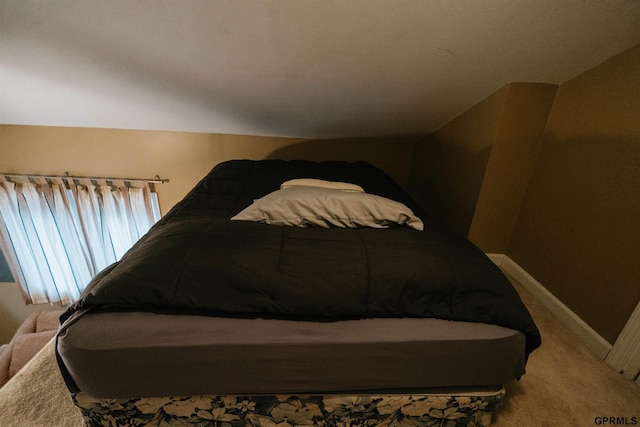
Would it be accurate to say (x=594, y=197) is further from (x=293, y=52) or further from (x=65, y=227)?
(x=65, y=227)

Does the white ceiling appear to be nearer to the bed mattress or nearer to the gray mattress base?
the bed mattress

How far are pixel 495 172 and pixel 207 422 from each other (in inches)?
84.3

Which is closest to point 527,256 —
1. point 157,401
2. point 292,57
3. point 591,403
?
point 591,403

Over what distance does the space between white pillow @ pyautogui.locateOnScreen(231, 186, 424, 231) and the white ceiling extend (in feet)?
2.78

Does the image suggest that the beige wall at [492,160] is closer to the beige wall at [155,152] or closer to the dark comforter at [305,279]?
the beige wall at [155,152]

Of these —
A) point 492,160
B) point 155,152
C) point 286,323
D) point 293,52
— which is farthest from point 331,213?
point 155,152

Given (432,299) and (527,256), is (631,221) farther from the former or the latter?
(432,299)

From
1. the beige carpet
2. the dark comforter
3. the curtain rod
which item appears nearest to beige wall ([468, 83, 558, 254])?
the beige carpet

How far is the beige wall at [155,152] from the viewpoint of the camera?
2461mm

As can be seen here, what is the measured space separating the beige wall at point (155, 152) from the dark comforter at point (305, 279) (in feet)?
6.34

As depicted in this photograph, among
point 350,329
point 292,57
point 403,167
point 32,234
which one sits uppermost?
point 292,57

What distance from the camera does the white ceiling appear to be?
110 cm

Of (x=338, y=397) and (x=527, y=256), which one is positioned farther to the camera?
(x=527, y=256)

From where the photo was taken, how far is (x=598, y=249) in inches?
52.3
